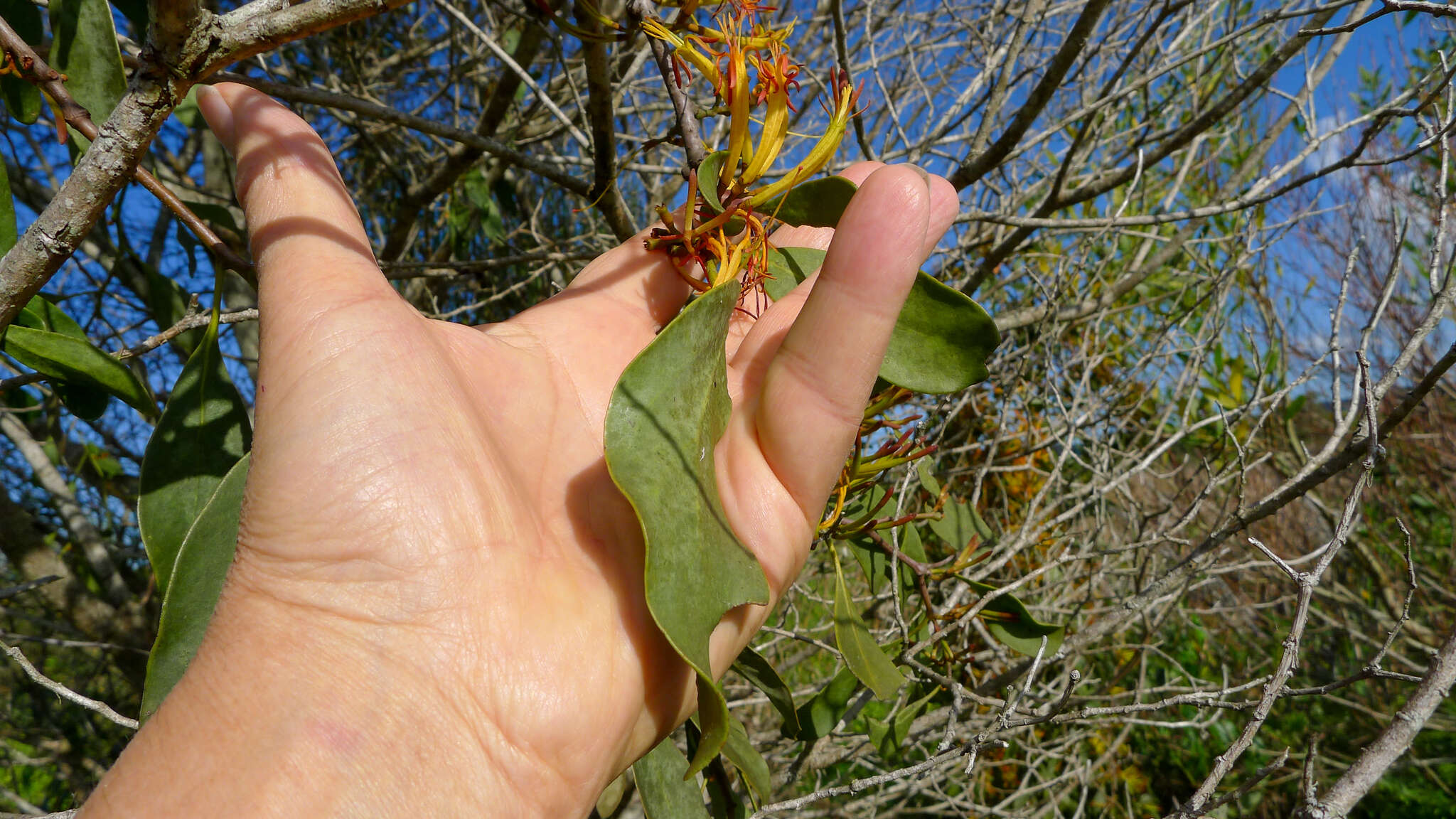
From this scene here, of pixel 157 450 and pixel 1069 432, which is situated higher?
pixel 157 450

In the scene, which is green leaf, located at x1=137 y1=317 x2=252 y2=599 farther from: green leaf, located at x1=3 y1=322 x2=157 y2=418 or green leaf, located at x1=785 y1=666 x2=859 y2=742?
green leaf, located at x1=785 y1=666 x2=859 y2=742

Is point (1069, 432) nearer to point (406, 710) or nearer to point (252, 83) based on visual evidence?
point (406, 710)

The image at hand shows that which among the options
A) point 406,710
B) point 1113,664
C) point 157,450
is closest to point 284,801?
point 406,710

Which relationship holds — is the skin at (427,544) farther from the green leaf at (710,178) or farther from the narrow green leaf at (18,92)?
the narrow green leaf at (18,92)

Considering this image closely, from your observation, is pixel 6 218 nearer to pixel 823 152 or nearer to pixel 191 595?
pixel 191 595

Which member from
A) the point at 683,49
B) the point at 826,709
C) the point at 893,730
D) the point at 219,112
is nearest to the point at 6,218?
the point at 219,112

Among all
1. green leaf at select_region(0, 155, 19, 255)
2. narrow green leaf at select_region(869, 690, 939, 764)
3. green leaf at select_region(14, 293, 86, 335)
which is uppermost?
green leaf at select_region(0, 155, 19, 255)

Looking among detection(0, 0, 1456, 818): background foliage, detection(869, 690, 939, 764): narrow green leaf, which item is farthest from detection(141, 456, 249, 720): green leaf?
detection(869, 690, 939, 764): narrow green leaf
